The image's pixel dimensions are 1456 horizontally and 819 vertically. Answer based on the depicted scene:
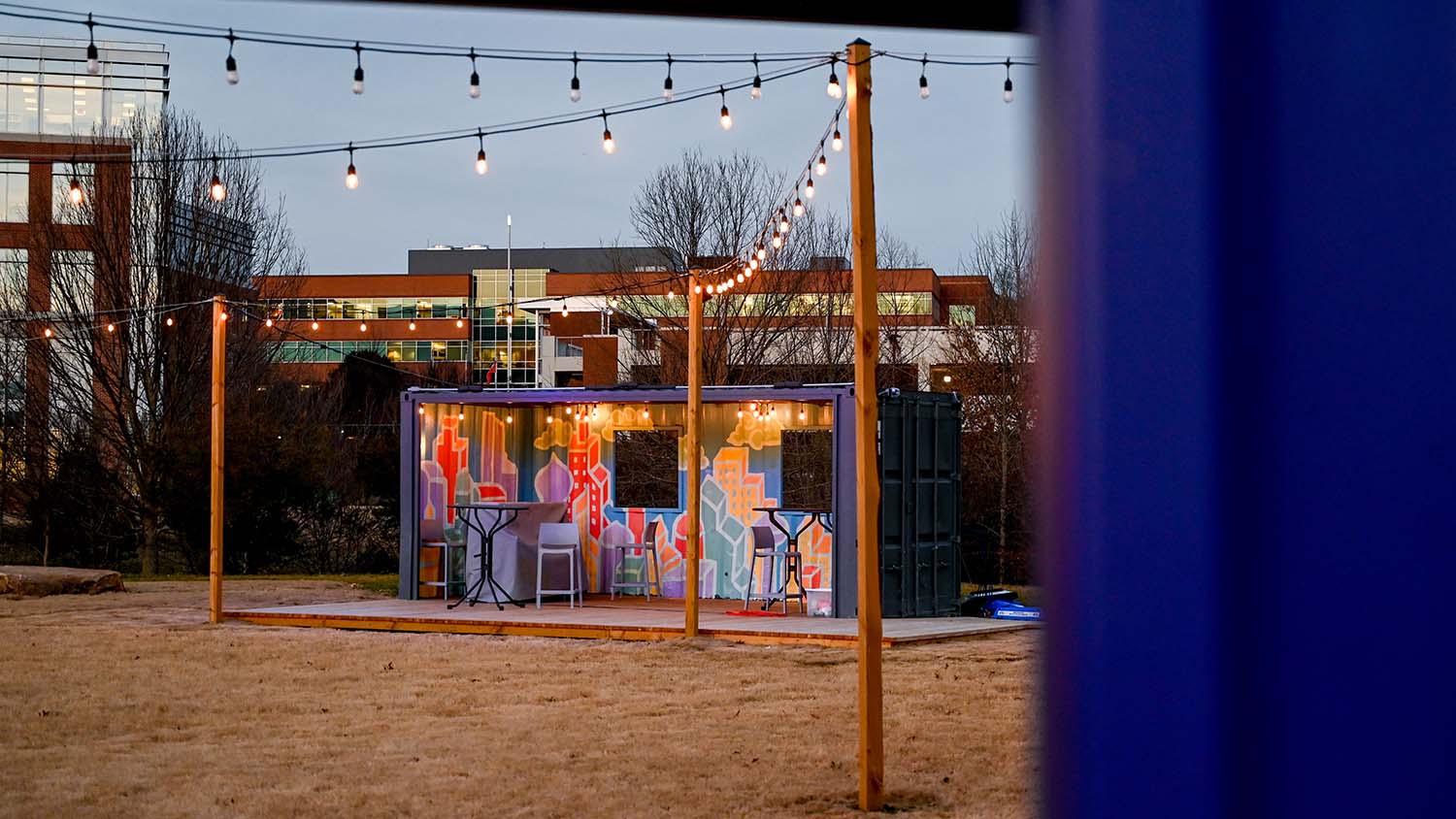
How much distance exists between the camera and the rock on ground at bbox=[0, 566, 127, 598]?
1570 centimetres

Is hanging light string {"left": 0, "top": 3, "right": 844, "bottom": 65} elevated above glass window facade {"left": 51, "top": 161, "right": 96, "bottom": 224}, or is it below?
below

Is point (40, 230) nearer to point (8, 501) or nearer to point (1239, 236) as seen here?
point (8, 501)

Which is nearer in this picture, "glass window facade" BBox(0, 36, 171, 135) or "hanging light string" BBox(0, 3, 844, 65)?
"hanging light string" BBox(0, 3, 844, 65)

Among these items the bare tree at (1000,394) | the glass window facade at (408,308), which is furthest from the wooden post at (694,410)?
the glass window facade at (408,308)

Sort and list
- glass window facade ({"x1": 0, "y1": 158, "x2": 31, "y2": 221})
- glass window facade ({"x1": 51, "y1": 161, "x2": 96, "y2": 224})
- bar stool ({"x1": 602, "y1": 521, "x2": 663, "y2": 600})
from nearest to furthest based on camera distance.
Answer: bar stool ({"x1": 602, "y1": 521, "x2": 663, "y2": 600}) → glass window facade ({"x1": 51, "y1": 161, "x2": 96, "y2": 224}) → glass window facade ({"x1": 0, "y1": 158, "x2": 31, "y2": 221})

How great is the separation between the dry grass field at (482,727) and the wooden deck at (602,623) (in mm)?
343

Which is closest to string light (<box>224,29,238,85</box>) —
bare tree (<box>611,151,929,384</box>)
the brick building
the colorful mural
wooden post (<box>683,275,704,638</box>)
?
wooden post (<box>683,275,704,638</box>)

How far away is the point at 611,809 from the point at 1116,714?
15.6ft

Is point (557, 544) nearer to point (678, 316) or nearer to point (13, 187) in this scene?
point (678, 316)

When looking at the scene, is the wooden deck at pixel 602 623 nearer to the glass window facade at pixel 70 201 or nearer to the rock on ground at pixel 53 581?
the rock on ground at pixel 53 581

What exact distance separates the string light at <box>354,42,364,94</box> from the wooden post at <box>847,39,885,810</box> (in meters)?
2.65

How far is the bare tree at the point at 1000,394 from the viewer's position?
21.3 m

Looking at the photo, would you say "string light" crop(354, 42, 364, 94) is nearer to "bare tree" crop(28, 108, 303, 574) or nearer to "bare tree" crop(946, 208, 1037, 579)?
"bare tree" crop(946, 208, 1037, 579)

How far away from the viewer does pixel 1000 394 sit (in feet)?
72.3
